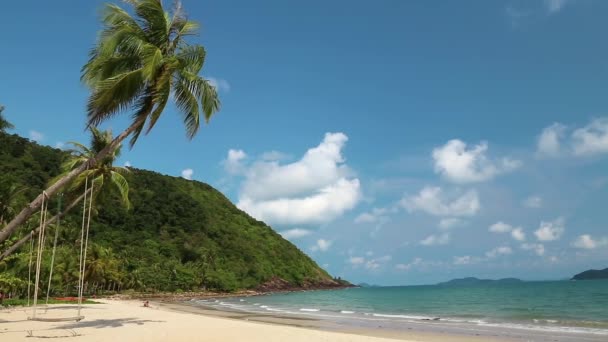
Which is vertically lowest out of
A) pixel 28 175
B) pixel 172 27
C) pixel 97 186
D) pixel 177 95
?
pixel 97 186

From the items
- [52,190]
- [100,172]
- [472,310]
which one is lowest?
[472,310]

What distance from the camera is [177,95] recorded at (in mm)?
14141

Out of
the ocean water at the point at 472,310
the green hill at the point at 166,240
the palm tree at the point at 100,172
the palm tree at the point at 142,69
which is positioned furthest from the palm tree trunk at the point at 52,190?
the green hill at the point at 166,240

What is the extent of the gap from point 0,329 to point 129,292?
57.7m

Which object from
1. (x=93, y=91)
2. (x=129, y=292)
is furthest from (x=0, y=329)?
(x=129, y=292)

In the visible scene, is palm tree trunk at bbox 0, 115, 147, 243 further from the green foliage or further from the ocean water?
the ocean water

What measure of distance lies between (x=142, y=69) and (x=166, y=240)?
267ft

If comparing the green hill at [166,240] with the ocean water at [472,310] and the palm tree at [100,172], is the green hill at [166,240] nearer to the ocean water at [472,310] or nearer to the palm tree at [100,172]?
the ocean water at [472,310]

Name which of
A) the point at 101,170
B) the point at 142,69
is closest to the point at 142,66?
the point at 142,69

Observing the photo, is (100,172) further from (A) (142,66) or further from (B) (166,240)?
(B) (166,240)

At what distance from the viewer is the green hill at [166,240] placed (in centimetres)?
6372

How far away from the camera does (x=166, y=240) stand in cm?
8912

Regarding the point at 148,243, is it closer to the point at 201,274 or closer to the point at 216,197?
the point at 201,274

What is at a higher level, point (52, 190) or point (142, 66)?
point (142, 66)
